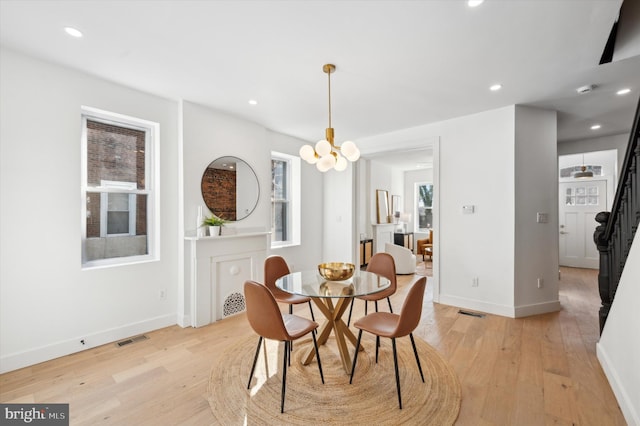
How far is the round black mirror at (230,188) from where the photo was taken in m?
3.72

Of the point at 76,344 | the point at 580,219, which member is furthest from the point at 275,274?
the point at 580,219

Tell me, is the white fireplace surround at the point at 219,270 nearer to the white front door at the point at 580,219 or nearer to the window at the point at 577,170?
the white front door at the point at 580,219

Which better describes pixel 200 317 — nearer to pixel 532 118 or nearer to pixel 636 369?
pixel 636 369

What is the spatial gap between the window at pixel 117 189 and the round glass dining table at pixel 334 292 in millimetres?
1896

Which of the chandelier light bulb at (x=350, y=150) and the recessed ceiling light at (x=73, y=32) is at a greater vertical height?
the recessed ceiling light at (x=73, y=32)

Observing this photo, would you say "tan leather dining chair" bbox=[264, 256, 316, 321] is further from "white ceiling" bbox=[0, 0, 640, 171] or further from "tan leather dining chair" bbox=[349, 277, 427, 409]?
"white ceiling" bbox=[0, 0, 640, 171]

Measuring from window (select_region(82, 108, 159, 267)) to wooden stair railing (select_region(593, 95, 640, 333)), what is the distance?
175 inches

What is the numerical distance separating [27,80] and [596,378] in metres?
5.26

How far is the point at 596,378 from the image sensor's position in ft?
7.50

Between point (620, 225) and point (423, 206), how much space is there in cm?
664

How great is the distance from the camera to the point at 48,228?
260cm

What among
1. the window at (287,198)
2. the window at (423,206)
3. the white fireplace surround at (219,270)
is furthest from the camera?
the window at (423,206)

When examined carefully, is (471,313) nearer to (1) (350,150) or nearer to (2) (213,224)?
(1) (350,150)

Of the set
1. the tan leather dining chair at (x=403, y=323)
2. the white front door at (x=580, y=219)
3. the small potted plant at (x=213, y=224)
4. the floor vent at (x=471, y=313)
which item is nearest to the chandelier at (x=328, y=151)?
the tan leather dining chair at (x=403, y=323)
